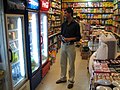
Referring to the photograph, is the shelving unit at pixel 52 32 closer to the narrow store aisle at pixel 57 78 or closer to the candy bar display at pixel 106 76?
the narrow store aisle at pixel 57 78

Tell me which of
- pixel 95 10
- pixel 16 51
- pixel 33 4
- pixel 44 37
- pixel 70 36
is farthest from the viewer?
pixel 95 10

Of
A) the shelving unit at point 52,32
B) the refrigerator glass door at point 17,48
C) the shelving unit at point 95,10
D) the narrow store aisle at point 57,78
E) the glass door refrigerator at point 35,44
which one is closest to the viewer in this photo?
the refrigerator glass door at point 17,48

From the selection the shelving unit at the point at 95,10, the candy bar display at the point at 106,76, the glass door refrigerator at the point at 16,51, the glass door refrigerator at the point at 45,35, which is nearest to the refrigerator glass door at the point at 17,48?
the glass door refrigerator at the point at 16,51

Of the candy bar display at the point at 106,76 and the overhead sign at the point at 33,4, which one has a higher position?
the overhead sign at the point at 33,4

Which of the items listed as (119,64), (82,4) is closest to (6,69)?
(119,64)

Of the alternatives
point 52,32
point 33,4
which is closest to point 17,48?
point 33,4

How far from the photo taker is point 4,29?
97.8 inches

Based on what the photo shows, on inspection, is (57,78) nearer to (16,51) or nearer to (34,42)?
(34,42)

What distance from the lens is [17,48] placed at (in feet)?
10.9

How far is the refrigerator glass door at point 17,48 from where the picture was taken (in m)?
3.14

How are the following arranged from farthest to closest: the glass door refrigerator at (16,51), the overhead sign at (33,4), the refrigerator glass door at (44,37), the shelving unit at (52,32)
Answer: the shelving unit at (52,32), the refrigerator glass door at (44,37), the overhead sign at (33,4), the glass door refrigerator at (16,51)

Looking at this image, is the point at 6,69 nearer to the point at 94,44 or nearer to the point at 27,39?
the point at 27,39

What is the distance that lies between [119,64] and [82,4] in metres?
8.90

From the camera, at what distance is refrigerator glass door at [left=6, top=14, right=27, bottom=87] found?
314 centimetres
